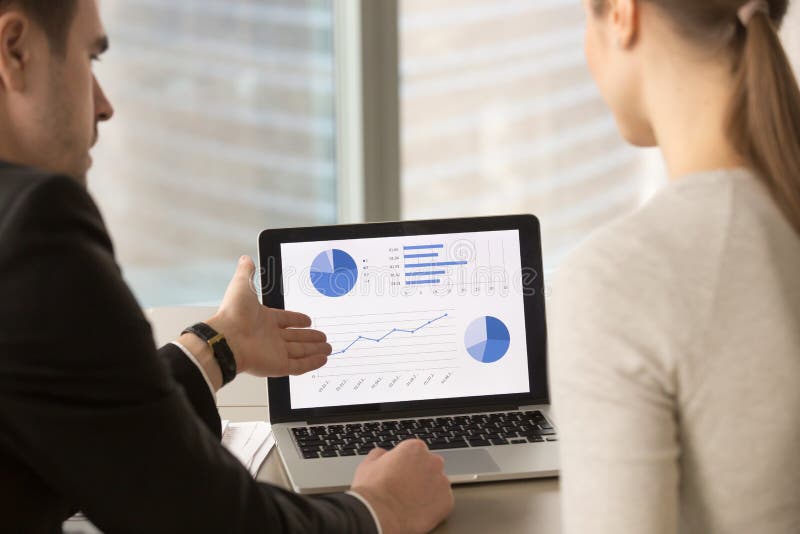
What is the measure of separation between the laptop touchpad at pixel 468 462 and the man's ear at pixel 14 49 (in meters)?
0.68

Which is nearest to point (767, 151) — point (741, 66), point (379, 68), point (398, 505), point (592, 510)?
point (741, 66)

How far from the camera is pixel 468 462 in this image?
137 cm

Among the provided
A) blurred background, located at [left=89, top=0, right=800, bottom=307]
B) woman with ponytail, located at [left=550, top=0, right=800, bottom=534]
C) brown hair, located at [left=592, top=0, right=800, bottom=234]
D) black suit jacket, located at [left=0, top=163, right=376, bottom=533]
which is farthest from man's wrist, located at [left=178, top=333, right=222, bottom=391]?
blurred background, located at [left=89, top=0, right=800, bottom=307]

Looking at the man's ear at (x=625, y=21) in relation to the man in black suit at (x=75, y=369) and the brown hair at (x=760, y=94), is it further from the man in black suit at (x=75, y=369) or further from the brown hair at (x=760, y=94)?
the man in black suit at (x=75, y=369)

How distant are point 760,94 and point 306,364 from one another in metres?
0.78

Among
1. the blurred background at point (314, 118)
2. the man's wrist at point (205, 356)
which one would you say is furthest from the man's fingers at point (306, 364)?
the blurred background at point (314, 118)

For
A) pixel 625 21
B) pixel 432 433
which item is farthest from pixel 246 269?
pixel 625 21

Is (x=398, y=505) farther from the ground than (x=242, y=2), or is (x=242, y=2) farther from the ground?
(x=242, y=2)

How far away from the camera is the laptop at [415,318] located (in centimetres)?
152

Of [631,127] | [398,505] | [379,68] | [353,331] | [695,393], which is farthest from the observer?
[379,68]

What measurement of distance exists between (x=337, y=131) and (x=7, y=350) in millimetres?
2390

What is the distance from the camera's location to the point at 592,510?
0.90 m

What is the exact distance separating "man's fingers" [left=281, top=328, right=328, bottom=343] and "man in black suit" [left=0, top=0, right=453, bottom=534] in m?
0.39

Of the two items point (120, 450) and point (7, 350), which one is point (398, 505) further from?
point (7, 350)
